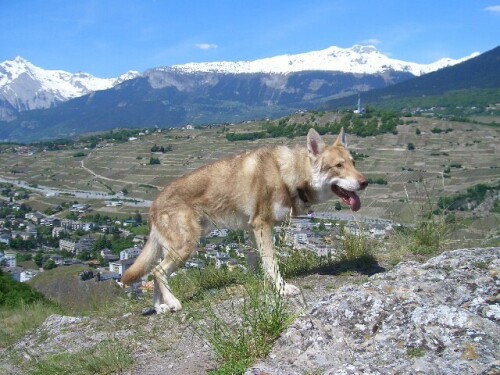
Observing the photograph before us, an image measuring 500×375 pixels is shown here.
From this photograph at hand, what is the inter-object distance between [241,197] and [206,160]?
76870 mm

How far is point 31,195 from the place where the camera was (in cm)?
8875

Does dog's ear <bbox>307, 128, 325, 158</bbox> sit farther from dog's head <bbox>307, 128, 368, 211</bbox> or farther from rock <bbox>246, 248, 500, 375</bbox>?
rock <bbox>246, 248, 500, 375</bbox>

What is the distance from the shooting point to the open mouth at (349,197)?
7.95m

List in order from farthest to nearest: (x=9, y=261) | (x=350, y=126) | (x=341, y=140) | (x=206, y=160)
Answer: (x=350, y=126) < (x=206, y=160) < (x=9, y=261) < (x=341, y=140)

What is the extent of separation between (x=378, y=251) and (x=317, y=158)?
7.96 ft

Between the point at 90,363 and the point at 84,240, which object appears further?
the point at 84,240

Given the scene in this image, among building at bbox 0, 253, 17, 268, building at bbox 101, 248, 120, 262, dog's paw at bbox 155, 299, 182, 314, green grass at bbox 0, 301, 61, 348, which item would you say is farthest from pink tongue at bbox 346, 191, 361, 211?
building at bbox 0, 253, 17, 268

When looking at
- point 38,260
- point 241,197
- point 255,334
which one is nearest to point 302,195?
point 241,197

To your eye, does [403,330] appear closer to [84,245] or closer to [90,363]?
[90,363]

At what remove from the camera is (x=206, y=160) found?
277 feet

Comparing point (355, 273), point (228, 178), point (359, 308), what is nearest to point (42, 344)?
point (228, 178)

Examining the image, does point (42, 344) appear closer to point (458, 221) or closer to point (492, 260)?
point (492, 260)

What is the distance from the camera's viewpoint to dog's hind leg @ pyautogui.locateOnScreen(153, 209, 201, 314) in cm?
783

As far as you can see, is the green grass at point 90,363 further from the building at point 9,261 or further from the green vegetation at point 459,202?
the building at point 9,261
